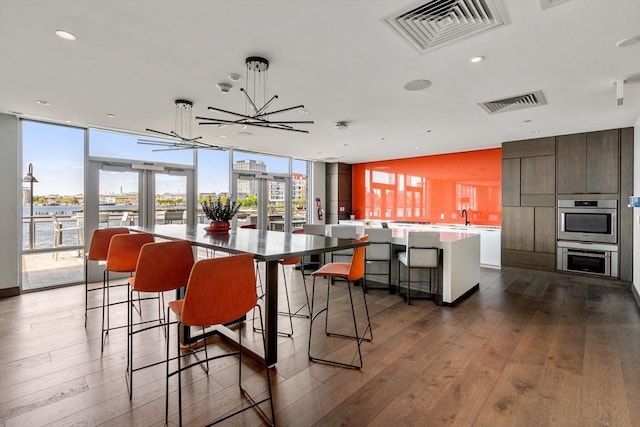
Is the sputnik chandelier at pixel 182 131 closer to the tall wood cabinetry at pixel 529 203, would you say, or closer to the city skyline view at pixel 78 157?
the city skyline view at pixel 78 157

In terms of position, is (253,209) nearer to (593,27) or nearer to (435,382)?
(435,382)

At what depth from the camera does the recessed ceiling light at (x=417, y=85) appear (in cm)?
329

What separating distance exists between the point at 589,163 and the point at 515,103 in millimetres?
2749

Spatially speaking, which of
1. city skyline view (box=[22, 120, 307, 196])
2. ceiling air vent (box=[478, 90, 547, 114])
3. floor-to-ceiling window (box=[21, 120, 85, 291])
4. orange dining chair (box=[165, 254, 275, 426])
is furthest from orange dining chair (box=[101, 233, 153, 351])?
ceiling air vent (box=[478, 90, 547, 114])

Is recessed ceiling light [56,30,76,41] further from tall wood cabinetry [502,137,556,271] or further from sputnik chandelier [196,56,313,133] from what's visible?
tall wood cabinetry [502,137,556,271]

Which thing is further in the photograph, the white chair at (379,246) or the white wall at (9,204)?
the white chair at (379,246)

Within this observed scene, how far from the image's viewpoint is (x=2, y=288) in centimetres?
441

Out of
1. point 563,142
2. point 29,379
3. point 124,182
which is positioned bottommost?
point 29,379

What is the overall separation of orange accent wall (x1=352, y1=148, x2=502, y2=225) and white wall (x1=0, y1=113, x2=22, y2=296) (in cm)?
756

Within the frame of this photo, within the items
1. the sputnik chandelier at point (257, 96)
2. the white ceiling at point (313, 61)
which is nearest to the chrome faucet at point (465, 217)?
the white ceiling at point (313, 61)

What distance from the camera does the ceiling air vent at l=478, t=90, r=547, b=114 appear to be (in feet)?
12.2

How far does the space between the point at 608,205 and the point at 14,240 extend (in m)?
9.34

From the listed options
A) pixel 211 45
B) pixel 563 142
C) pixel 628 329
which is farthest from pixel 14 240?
pixel 563 142

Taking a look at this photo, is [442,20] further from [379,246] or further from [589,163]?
[589,163]
